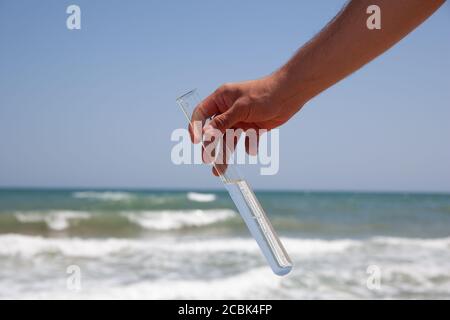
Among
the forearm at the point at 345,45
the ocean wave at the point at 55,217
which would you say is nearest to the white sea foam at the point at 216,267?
the ocean wave at the point at 55,217

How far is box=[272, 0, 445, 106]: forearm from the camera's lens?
1016mm

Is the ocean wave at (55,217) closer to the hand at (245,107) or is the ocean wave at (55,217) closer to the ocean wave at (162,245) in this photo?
the ocean wave at (162,245)

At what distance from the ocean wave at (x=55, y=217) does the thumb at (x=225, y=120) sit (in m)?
10.4

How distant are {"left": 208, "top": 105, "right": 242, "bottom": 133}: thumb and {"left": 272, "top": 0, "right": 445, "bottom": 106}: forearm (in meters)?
0.11

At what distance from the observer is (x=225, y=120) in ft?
4.07

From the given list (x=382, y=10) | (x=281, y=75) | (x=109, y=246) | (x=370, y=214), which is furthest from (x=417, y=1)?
(x=370, y=214)

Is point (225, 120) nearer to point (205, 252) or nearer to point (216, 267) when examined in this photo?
point (216, 267)

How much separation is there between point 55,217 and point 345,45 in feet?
38.6

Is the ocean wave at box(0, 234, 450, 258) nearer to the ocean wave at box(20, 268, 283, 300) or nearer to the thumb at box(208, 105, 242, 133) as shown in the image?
the ocean wave at box(20, 268, 283, 300)

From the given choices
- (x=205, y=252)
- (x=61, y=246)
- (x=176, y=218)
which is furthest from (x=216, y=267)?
(x=176, y=218)

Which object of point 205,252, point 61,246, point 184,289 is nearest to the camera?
point 184,289

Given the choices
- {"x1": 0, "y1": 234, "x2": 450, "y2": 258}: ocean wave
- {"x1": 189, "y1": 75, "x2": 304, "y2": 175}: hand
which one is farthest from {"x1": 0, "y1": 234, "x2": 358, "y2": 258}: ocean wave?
{"x1": 189, "y1": 75, "x2": 304, "y2": 175}: hand
